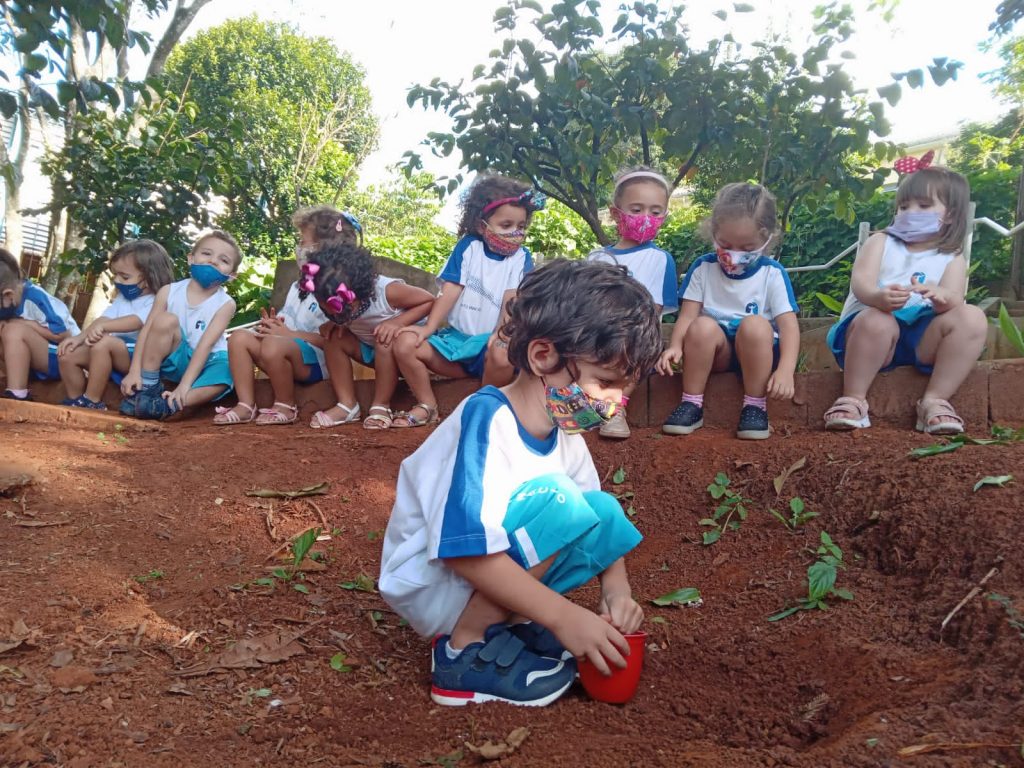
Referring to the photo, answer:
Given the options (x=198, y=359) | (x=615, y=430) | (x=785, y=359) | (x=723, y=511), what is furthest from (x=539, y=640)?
(x=198, y=359)

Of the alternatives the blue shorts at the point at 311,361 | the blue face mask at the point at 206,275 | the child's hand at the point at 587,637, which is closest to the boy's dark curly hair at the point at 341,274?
the blue shorts at the point at 311,361

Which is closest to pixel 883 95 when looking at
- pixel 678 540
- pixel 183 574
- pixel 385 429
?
pixel 678 540

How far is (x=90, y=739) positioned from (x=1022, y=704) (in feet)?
5.47

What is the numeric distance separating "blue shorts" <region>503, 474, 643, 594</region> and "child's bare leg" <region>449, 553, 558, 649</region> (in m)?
0.04

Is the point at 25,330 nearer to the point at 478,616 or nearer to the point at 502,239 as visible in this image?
the point at 502,239

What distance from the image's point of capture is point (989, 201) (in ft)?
26.2

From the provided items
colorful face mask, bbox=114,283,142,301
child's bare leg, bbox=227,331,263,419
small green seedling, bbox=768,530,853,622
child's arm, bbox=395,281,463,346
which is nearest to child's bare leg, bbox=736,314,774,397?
small green seedling, bbox=768,530,853,622

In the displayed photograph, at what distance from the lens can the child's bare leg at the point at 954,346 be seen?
10.5 feet

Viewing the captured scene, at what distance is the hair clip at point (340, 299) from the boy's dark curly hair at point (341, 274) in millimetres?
20

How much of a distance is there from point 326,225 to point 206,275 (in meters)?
0.89

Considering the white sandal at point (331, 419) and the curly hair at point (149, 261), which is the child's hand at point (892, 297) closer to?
the white sandal at point (331, 419)

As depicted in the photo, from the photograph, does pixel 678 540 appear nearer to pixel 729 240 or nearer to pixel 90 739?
pixel 729 240

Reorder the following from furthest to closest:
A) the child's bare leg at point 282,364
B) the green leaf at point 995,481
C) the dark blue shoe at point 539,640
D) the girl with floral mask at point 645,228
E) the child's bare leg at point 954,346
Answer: the child's bare leg at point 282,364 → the girl with floral mask at point 645,228 → the child's bare leg at point 954,346 → the green leaf at point 995,481 → the dark blue shoe at point 539,640

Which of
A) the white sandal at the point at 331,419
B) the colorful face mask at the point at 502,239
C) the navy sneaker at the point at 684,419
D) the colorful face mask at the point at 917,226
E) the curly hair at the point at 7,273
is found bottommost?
the white sandal at the point at 331,419
